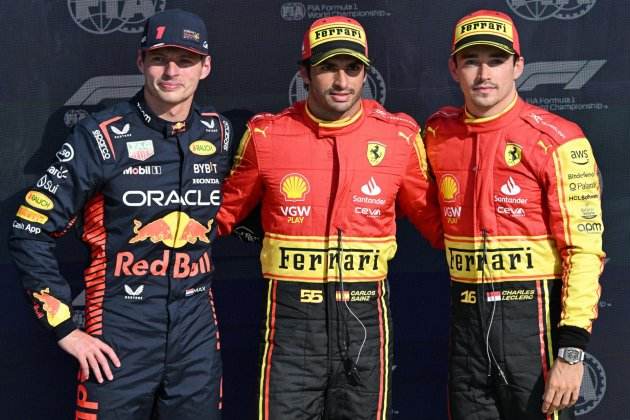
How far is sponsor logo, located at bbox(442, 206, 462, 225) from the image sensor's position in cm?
276

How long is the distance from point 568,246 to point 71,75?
2.12m

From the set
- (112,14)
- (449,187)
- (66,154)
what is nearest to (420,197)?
(449,187)

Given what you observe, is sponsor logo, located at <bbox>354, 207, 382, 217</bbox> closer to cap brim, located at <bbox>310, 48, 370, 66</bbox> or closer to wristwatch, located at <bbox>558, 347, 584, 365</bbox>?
cap brim, located at <bbox>310, 48, 370, 66</bbox>

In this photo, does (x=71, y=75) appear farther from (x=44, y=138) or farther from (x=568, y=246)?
(x=568, y=246)

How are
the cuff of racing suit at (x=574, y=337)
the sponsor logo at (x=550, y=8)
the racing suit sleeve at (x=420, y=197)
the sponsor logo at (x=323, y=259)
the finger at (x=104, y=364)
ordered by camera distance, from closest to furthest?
the cuff of racing suit at (x=574, y=337), the finger at (x=104, y=364), the sponsor logo at (x=323, y=259), the racing suit sleeve at (x=420, y=197), the sponsor logo at (x=550, y=8)

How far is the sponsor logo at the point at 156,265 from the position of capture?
2.71 meters

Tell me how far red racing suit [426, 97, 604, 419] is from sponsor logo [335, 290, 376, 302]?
31 cm

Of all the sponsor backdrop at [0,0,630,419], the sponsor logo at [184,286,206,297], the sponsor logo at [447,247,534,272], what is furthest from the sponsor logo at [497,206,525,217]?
the sponsor logo at [184,286,206,297]

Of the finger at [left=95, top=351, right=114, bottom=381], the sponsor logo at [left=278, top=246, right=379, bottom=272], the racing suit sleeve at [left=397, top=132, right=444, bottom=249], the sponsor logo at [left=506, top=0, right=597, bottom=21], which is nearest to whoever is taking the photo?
the finger at [left=95, top=351, right=114, bottom=381]

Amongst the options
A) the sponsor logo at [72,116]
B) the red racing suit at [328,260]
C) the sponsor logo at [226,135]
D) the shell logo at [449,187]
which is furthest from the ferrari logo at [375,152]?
the sponsor logo at [72,116]

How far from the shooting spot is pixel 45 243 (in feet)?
8.58

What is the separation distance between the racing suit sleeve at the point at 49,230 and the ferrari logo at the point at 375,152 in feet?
3.05

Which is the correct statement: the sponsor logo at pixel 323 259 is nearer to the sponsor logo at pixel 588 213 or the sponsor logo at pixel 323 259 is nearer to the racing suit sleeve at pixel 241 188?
the racing suit sleeve at pixel 241 188

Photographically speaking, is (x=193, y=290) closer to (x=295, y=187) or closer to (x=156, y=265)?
(x=156, y=265)
